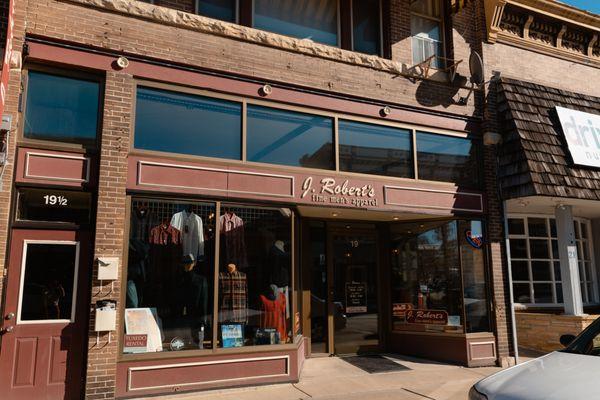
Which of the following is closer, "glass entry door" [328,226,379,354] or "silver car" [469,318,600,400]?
"silver car" [469,318,600,400]

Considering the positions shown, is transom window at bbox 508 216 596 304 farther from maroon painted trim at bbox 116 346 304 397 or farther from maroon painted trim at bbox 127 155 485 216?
maroon painted trim at bbox 116 346 304 397

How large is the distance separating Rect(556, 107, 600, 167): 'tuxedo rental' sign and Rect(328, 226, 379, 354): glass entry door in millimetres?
4542

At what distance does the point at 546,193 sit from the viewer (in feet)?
29.3

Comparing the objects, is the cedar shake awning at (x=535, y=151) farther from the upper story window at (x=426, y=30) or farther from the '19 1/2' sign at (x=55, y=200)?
the '19 1/2' sign at (x=55, y=200)

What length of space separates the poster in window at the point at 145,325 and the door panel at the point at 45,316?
0.58m

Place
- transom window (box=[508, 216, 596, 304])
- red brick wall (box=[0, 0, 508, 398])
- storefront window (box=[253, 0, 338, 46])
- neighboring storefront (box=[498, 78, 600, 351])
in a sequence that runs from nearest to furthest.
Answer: red brick wall (box=[0, 0, 508, 398]), storefront window (box=[253, 0, 338, 46]), neighboring storefront (box=[498, 78, 600, 351]), transom window (box=[508, 216, 596, 304])

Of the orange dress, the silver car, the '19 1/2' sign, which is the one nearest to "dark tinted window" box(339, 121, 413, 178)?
the orange dress

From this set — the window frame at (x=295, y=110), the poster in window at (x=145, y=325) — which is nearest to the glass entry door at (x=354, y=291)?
the window frame at (x=295, y=110)

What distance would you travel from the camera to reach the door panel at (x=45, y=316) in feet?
19.8

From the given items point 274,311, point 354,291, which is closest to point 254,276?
point 274,311

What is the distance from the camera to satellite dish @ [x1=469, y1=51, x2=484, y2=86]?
9586 millimetres

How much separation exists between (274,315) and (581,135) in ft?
25.1

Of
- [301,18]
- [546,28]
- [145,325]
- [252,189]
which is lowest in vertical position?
[145,325]

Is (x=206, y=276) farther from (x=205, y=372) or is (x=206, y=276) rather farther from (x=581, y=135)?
(x=581, y=135)
